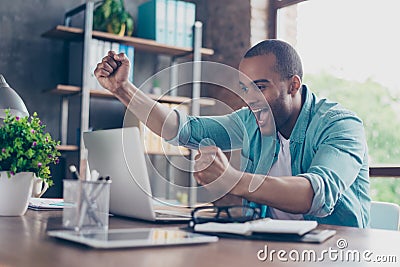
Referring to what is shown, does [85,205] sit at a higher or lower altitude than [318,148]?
lower

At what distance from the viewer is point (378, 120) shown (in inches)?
134

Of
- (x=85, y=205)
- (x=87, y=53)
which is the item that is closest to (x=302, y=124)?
(x=85, y=205)

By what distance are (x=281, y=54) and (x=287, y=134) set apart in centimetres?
27

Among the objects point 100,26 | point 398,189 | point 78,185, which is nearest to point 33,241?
point 78,185

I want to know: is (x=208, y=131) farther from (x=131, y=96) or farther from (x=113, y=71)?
(x=113, y=71)

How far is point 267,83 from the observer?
73.0 inches

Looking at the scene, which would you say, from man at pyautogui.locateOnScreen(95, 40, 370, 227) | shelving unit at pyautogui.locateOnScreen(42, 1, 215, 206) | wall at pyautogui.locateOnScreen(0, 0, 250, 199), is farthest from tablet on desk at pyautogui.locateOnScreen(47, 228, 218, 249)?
wall at pyautogui.locateOnScreen(0, 0, 250, 199)

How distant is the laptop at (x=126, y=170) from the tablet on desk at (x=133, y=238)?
8.1 inches

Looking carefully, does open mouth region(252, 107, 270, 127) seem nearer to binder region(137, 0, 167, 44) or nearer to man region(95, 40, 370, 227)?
man region(95, 40, 370, 227)

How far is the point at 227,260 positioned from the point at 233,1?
3.44 metres

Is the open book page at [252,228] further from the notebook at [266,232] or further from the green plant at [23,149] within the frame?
the green plant at [23,149]

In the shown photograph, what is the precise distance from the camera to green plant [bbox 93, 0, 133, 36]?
12.0ft

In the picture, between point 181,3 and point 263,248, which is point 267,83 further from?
point 181,3

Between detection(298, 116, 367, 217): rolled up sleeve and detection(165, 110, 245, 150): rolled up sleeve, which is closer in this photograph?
detection(298, 116, 367, 217): rolled up sleeve
